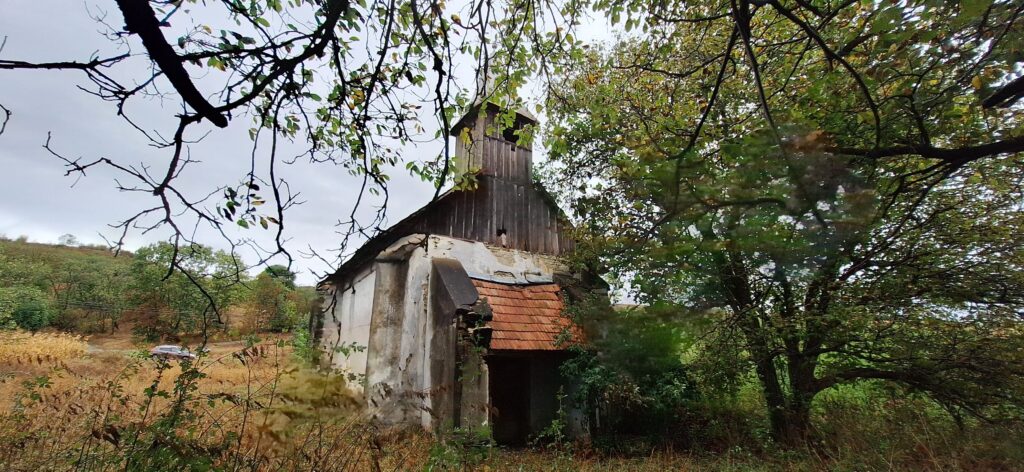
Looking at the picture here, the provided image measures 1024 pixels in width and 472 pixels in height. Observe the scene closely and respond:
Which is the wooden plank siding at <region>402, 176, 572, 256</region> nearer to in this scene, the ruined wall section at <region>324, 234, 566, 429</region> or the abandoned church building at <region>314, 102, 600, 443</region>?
the abandoned church building at <region>314, 102, 600, 443</region>

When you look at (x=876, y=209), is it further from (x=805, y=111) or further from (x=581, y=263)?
(x=581, y=263)

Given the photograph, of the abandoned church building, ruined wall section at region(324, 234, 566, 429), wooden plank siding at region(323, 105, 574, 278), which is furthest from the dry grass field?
wooden plank siding at region(323, 105, 574, 278)

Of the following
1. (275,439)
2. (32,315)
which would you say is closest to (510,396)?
(275,439)

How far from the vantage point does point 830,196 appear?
2.97 meters

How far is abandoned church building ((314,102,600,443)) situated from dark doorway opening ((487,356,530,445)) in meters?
0.02

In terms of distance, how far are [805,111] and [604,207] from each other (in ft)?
11.2

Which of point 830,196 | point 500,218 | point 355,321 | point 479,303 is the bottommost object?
point 355,321

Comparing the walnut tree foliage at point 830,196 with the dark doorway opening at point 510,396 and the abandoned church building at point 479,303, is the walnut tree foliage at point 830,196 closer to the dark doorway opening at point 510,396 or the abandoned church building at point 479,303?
the abandoned church building at point 479,303

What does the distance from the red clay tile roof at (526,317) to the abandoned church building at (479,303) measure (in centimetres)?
3

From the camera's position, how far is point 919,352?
212 inches

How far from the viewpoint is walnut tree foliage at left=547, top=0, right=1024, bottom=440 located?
298 cm

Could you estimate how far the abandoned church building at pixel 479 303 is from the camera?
7844mm

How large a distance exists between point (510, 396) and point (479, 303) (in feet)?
11.3

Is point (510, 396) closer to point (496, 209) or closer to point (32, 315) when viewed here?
point (496, 209)
